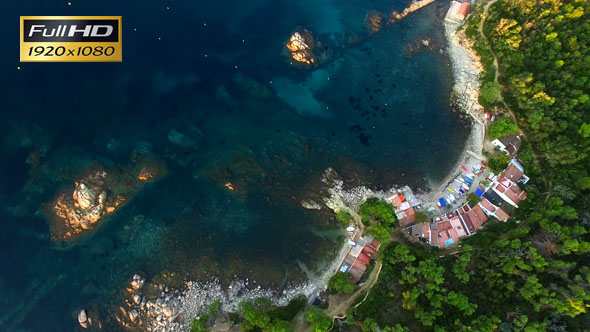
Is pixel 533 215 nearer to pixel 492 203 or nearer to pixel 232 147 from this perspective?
pixel 492 203

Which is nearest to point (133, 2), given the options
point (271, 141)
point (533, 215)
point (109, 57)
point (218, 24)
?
point (109, 57)

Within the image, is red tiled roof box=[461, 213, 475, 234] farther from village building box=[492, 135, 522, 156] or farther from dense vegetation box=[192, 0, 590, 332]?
village building box=[492, 135, 522, 156]

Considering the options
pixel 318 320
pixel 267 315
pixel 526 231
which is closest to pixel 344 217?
pixel 318 320

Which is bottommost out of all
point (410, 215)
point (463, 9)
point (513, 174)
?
point (410, 215)

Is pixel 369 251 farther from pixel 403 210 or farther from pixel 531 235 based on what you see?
pixel 531 235

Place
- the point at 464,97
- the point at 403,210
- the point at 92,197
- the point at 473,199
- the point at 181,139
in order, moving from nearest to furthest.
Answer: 1. the point at 403,210
2. the point at 473,199
3. the point at 92,197
4. the point at 181,139
5. the point at 464,97
